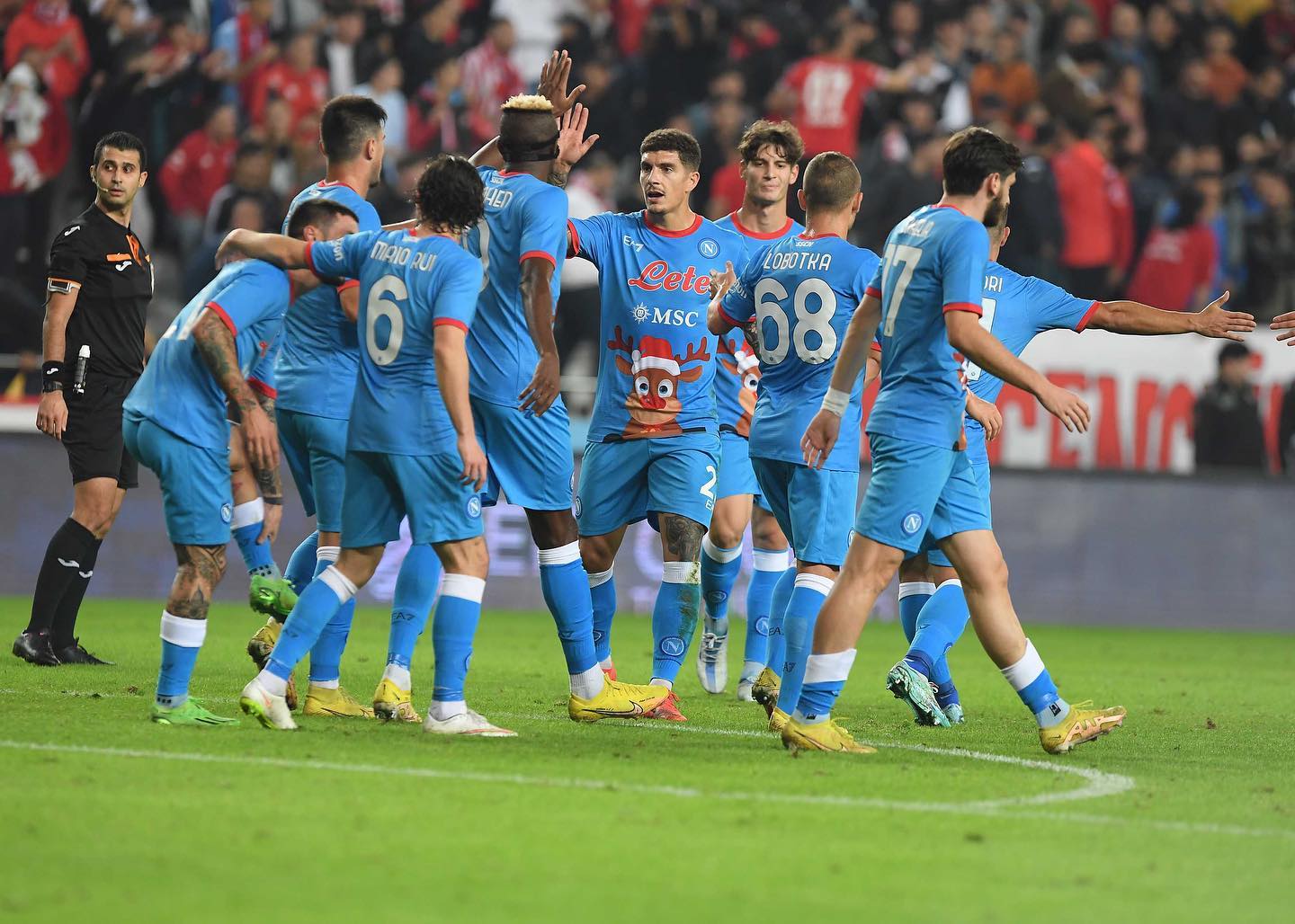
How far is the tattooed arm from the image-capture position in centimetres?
683

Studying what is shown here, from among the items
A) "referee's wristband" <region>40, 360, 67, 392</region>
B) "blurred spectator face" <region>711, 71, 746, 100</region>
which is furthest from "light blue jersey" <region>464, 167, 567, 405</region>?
"blurred spectator face" <region>711, 71, 746, 100</region>

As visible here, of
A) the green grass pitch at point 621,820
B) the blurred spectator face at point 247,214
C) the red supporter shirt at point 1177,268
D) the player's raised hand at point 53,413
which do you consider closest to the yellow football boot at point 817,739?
the green grass pitch at point 621,820

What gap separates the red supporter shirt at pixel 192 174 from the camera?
16531mm

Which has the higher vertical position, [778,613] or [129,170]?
[129,170]

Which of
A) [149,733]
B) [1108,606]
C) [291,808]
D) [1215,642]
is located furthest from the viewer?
[1108,606]

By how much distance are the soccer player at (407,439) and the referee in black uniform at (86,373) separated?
2519 millimetres

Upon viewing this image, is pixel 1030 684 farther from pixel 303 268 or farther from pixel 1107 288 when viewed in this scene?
pixel 1107 288

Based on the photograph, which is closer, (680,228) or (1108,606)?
(680,228)

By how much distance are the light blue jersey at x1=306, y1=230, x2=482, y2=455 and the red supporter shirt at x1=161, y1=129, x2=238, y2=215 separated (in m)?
10.0

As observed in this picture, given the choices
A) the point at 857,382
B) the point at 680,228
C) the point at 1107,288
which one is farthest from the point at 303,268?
the point at 1107,288

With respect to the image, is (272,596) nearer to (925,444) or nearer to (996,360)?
(925,444)

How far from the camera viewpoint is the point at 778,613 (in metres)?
8.50

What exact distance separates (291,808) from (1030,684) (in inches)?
122

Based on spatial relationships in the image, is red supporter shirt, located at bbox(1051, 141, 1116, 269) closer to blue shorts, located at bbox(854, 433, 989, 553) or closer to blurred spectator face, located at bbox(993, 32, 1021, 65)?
blurred spectator face, located at bbox(993, 32, 1021, 65)
